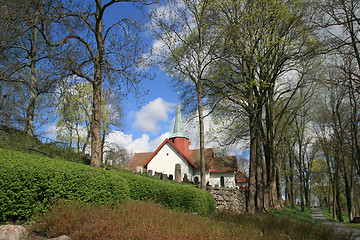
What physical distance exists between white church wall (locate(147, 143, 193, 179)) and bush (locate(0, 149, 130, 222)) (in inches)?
1264

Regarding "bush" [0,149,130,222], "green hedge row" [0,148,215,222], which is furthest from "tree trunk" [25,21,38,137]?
"bush" [0,149,130,222]

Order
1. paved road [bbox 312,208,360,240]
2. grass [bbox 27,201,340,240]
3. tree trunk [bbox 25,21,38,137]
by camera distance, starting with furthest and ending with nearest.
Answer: tree trunk [bbox 25,21,38,137] → paved road [bbox 312,208,360,240] → grass [bbox 27,201,340,240]

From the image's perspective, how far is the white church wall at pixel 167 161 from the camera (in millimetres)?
38594

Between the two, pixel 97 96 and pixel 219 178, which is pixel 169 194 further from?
pixel 219 178

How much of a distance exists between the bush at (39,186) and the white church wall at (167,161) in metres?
32.1

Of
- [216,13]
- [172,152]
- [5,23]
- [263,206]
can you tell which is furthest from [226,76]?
[172,152]

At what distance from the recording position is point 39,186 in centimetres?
542

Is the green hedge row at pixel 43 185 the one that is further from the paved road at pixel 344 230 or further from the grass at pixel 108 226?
the paved road at pixel 344 230

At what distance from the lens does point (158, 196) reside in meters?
10.2

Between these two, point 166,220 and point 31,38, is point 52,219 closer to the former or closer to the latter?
point 166,220

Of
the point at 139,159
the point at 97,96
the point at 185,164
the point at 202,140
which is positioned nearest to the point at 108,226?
the point at 97,96

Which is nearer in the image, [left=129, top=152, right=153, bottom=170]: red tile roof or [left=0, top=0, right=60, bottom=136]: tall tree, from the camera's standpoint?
[left=0, top=0, right=60, bottom=136]: tall tree

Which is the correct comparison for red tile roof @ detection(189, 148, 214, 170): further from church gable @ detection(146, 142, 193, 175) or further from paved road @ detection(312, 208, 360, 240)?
paved road @ detection(312, 208, 360, 240)

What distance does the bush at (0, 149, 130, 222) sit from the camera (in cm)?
492
